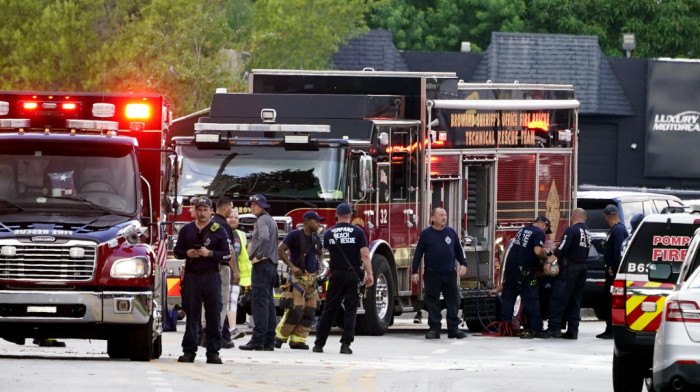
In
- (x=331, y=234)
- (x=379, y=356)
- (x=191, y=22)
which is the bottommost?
(x=379, y=356)

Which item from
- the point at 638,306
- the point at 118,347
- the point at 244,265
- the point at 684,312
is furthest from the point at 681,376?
the point at 244,265

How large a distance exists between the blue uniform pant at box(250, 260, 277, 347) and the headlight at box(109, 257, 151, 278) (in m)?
2.79

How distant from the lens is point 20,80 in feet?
119

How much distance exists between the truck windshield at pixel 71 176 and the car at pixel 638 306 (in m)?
5.19

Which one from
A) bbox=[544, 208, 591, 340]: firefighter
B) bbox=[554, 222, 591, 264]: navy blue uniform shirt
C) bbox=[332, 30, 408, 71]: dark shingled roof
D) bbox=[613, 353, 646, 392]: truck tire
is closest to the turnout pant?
bbox=[544, 208, 591, 340]: firefighter

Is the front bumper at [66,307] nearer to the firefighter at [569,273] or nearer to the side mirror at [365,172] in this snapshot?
the side mirror at [365,172]

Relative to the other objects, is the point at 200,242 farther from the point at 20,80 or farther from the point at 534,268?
the point at 20,80

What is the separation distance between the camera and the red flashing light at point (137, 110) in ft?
59.1

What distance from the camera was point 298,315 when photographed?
1964 cm

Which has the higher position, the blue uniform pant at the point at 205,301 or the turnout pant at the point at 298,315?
the blue uniform pant at the point at 205,301

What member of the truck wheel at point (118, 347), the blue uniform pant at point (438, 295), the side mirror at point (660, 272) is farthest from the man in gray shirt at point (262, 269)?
the side mirror at point (660, 272)

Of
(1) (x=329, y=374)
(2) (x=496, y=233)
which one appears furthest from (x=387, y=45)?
(1) (x=329, y=374)

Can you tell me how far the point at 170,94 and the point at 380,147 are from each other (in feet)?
51.9

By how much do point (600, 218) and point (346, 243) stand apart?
842 cm
